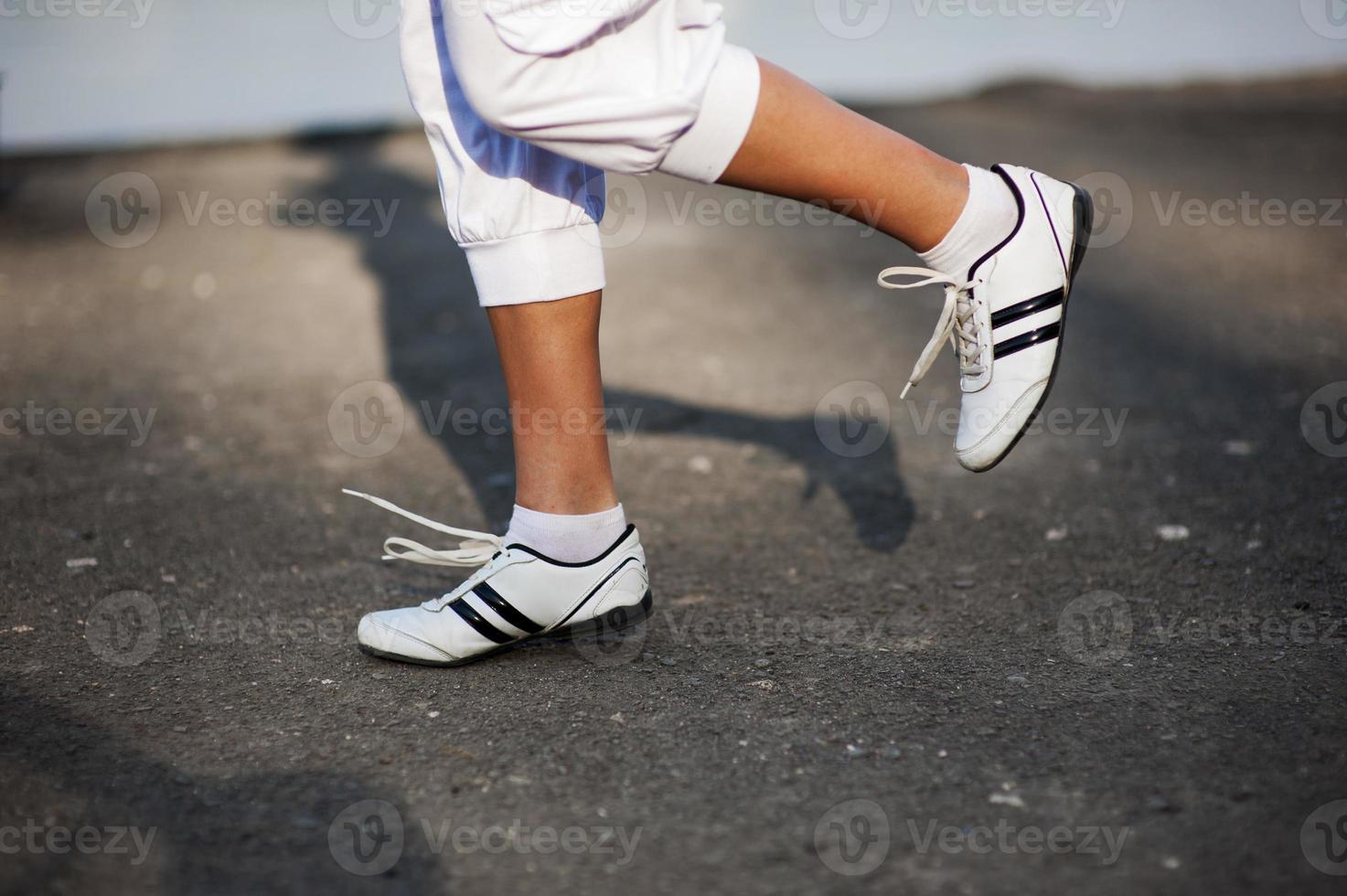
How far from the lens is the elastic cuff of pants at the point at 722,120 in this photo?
1330mm

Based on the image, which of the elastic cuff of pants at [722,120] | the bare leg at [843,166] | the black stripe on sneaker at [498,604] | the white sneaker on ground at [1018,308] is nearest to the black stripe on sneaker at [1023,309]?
the white sneaker on ground at [1018,308]

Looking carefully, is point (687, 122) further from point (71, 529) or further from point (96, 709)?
point (71, 529)

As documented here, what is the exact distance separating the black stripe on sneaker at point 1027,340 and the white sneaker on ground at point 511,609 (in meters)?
0.62

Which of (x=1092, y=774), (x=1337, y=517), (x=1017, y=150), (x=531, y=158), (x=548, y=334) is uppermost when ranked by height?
(x=1017, y=150)

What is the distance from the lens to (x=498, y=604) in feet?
5.24

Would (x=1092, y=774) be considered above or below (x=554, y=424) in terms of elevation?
below

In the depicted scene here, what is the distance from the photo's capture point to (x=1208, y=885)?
111 centimetres

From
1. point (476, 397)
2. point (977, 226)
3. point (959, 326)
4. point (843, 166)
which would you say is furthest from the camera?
point (476, 397)

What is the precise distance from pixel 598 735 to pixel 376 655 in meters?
0.41

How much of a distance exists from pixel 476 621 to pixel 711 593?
50 cm

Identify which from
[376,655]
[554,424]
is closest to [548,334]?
[554,424]

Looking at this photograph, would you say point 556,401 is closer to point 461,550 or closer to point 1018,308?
point 461,550

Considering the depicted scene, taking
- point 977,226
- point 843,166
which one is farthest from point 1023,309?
point 843,166

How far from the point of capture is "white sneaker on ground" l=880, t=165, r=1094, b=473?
1.58 m
